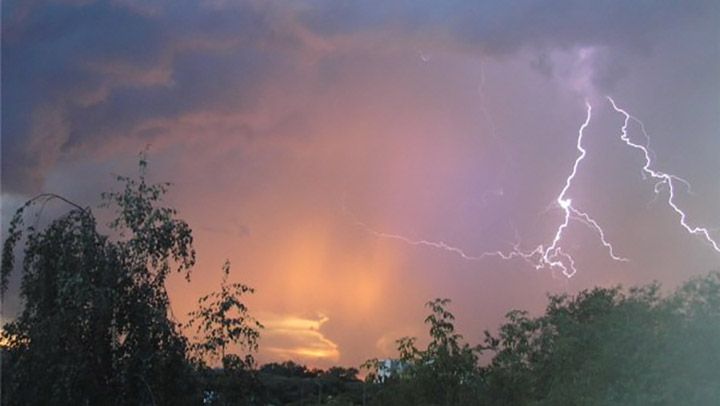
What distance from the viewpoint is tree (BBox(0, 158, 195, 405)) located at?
11.4 metres

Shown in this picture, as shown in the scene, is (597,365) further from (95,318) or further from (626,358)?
(95,318)

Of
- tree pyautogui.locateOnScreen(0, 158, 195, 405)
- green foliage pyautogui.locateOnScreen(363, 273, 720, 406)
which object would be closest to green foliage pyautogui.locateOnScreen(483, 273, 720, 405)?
green foliage pyautogui.locateOnScreen(363, 273, 720, 406)

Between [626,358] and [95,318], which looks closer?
[95,318]

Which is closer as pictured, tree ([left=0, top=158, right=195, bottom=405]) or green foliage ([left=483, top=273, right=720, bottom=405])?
tree ([left=0, top=158, right=195, bottom=405])

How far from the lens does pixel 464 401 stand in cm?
1543

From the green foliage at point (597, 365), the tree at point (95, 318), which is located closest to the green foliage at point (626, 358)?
the green foliage at point (597, 365)

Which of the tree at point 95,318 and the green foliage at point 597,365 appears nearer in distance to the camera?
the tree at point 95,318

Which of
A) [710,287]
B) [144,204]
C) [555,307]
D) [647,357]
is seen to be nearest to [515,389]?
[647,357]

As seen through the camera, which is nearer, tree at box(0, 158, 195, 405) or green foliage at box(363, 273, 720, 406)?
tree at box(0, 158, 195, 405)

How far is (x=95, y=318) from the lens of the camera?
38.0 feet

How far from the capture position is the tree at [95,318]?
1136 cm

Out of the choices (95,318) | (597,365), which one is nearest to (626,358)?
(597,365)

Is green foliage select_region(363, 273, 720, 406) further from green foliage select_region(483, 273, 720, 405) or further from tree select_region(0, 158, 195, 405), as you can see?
tree select_region(0, 158, 195, 405)

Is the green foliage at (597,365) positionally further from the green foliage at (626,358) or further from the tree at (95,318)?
the tree at (95,318)
